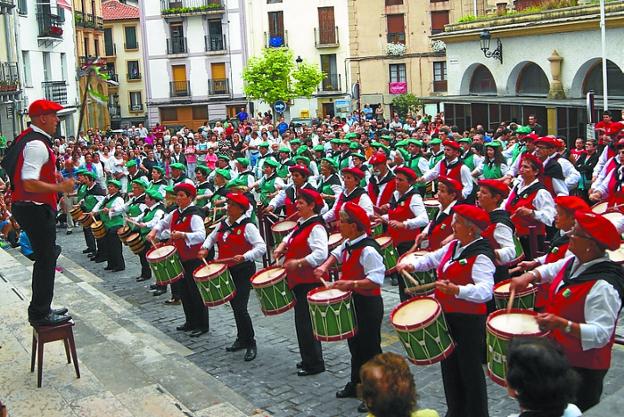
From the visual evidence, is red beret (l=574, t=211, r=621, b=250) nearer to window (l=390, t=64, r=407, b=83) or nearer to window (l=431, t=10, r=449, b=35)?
window (l=390, t=64, r=407, b=83)

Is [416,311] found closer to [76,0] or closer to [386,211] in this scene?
[386,211]

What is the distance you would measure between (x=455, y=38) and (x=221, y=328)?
756 inches

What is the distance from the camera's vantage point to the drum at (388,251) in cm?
988

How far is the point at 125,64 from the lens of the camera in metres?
59.4

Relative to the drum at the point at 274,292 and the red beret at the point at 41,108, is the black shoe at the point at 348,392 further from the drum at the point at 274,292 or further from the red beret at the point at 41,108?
the red beret at the point at 41,108

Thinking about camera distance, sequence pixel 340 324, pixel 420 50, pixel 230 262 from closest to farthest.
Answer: pixel 340 324, pixel 230 262, pixel 420 50

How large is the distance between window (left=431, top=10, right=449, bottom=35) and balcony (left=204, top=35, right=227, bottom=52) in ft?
45.4

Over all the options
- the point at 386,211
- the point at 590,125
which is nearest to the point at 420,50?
the point at 590,125

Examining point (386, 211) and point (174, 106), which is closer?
point (386, 211)

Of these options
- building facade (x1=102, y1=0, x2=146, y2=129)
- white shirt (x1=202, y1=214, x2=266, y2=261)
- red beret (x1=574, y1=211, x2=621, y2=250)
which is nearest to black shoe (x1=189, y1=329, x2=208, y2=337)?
white shirt (x1=202, y1=214, x2=266, y2=261)

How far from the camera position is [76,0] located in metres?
51.4

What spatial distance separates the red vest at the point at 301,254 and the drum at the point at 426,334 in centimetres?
190

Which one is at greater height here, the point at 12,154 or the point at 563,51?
the point at 563,51

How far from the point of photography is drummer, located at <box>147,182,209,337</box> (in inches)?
403
